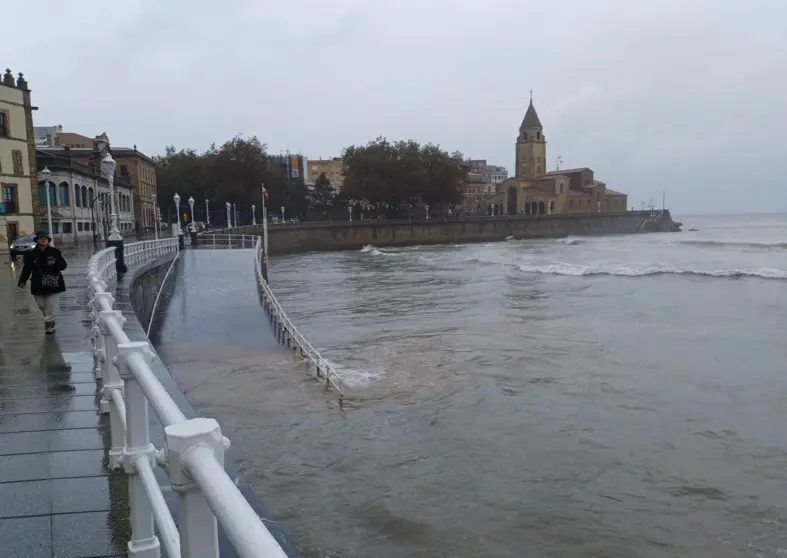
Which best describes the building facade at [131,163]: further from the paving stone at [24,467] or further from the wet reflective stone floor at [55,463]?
the paving stone at [24,467]

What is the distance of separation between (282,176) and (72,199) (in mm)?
40909

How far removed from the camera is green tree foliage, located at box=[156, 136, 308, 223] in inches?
3078

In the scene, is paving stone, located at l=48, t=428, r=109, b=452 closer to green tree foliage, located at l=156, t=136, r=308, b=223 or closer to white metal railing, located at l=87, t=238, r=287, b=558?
white metal railing, located at l=87, t=238, r=287, b=558

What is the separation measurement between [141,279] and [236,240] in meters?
29.2

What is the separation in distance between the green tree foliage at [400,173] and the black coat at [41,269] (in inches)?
3068

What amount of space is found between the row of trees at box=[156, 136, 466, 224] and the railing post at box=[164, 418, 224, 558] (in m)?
77.8

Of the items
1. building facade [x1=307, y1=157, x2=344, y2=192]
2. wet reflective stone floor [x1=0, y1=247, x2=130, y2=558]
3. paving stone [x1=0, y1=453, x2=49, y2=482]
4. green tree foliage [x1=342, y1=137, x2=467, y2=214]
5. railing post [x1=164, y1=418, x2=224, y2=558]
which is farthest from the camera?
building facade [x1=307, y1=157, x2=344, y2=192]

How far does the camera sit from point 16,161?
139 ft

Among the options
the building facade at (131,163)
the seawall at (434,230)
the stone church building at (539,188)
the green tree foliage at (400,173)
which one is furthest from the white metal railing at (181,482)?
the stone church building at (539,188)

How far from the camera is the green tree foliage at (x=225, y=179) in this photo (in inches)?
→ 3078

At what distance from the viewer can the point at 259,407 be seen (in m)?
11.5

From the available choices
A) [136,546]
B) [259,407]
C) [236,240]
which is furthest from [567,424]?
[236,240]

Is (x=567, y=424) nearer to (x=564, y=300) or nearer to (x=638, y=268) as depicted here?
(x=564, y=300)

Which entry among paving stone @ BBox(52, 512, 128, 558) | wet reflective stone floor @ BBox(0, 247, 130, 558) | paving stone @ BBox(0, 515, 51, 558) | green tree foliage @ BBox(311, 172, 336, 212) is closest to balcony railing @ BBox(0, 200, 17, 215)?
wet reflective stone floor @ BBox(0, 247, 130, 558)
